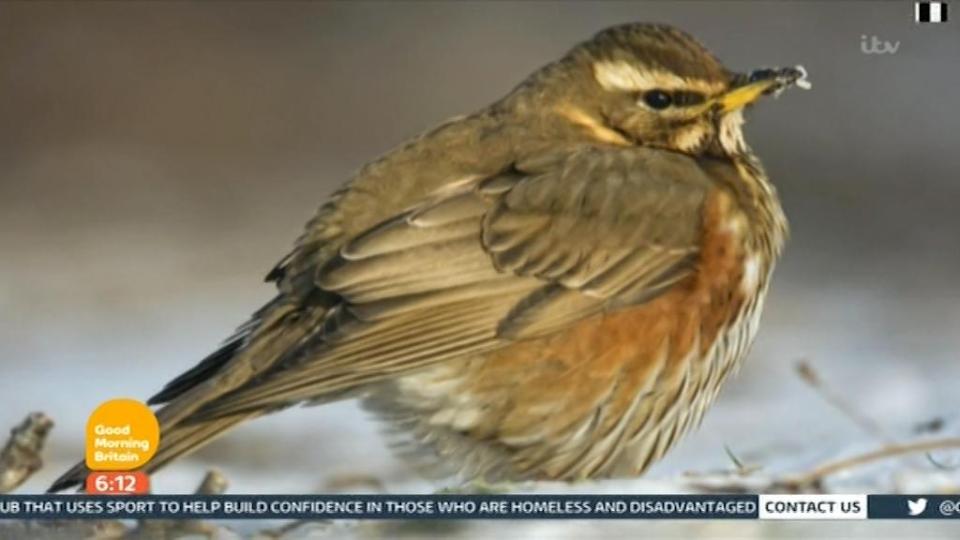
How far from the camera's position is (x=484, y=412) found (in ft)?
14.8

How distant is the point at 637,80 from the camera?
456 cm

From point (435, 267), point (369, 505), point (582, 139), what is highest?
point (582, 139)

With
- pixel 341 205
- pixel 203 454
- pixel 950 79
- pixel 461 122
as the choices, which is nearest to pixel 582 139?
pixel 461 122

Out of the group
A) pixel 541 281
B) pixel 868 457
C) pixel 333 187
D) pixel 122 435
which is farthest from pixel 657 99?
pixel 122 435

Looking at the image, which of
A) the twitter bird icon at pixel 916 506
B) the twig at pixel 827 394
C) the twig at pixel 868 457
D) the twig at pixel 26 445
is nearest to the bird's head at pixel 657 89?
the twig at pixel 827 394

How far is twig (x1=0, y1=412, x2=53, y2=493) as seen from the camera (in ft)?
15.5

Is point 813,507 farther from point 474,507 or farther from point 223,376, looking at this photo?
point 223,376

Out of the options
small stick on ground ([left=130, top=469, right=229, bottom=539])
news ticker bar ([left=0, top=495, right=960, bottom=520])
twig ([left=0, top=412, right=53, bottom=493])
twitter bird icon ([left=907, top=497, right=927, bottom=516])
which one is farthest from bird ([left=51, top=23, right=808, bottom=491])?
twitter bird icon ([left=907, top=497, right=927, bottom=516])

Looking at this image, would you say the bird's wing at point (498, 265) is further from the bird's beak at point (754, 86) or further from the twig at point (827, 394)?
the twig at point (827, 394)

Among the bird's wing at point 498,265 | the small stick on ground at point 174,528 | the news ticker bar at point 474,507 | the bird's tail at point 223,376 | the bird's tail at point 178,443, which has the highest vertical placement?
the bird's wing at point 498,265

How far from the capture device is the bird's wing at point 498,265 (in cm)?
439

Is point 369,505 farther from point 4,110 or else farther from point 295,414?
point 4,110

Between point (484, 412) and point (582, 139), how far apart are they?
76cm

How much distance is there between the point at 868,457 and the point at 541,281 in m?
1.03
